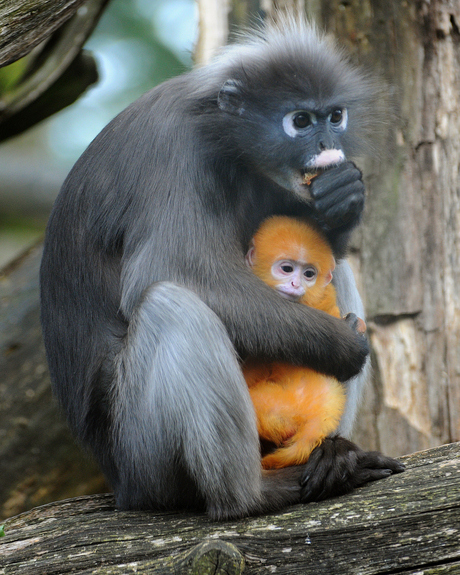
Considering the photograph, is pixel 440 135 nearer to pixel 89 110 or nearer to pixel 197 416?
pixel 197 416

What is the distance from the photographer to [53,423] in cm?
557

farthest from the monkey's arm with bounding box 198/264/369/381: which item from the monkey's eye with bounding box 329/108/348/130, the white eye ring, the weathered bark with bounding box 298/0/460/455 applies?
the weathered bark with bounding box 298/0/460/455

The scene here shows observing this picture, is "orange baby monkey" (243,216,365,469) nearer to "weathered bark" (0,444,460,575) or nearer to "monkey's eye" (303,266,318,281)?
"monkey's eye" (303,266,318,281)

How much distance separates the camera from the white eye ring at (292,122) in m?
3.10

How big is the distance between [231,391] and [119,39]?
1513cm

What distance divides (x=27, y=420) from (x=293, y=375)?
125 inches

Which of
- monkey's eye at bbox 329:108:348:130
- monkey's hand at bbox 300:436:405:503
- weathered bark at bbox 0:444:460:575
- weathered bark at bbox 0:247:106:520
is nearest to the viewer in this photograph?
weathered bark at bbox 0:444:460:575

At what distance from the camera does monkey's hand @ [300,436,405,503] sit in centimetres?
284

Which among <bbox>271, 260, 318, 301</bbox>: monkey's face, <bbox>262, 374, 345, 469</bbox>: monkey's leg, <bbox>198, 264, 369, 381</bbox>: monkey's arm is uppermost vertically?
<bbox>271, 260, 318, 301</bbox>: monkey's face

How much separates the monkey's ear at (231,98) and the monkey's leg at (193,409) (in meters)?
0.90

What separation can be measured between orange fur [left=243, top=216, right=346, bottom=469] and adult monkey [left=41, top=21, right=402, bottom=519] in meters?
0.08

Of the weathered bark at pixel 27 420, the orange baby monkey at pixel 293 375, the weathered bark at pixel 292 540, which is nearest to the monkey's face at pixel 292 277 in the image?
the orange baby monkey at pixel 293 375

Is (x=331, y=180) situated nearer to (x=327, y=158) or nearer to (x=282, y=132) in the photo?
(x=327, y=158)

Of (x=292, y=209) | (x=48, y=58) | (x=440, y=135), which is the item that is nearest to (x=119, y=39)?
(x=48, y=58)
